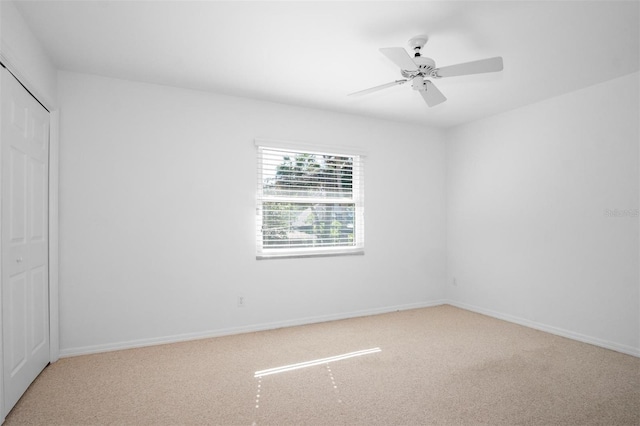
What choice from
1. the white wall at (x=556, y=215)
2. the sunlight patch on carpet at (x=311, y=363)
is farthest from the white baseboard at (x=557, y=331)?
the sunlight patch on carpet at (x=311, y=363)

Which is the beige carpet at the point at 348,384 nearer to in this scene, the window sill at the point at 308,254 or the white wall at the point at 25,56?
A: the window sill at the point at 308,254

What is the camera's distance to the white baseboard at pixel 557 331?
3105 millimetres

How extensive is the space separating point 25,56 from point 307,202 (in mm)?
2688

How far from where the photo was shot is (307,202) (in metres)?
4.04

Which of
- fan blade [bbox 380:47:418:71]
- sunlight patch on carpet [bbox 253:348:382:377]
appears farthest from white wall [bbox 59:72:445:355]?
fan blade [bbox 380:47:418:71]

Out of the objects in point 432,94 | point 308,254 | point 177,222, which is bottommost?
point 308,254

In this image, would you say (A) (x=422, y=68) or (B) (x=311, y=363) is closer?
(A) (x=422, y=68)

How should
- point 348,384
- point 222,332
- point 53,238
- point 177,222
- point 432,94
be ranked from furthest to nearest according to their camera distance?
point 222,332, point 177,222, point 53,238, point 432,94, point 348,384

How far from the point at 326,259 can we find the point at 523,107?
290 cm

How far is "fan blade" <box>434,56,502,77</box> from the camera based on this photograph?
223 centimetres

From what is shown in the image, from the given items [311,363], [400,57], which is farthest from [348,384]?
[400,57]

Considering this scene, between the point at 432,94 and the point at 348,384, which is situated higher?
the point at 432,94

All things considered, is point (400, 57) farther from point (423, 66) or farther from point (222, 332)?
point (222, 332)

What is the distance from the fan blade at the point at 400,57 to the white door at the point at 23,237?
2309mm
